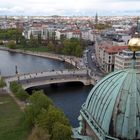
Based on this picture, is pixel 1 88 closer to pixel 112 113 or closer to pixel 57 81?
pixel 57 81

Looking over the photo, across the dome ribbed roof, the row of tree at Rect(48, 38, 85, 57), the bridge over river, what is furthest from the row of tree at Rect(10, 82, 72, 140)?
the row of tree at Rect(48, 38, 85, 57)

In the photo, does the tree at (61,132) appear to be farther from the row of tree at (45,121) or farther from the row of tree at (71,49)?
the row of tree at (71,49)

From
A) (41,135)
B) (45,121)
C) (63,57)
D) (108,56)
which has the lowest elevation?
(63,57)

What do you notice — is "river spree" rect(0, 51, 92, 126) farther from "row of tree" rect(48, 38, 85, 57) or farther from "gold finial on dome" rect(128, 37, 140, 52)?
"gold finial on dome" rect(128, 37, 140, 52)

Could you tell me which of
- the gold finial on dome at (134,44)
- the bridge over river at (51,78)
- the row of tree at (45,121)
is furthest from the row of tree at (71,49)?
the gold finial on dome at (134,44)

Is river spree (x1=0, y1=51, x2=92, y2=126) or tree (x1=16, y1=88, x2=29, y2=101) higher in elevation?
tree (x1=16, y1=88, x2=29, y2=101)

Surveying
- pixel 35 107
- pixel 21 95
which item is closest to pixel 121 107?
pixel 35 107

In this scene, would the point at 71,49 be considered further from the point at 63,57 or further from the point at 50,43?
the point at 50,43
